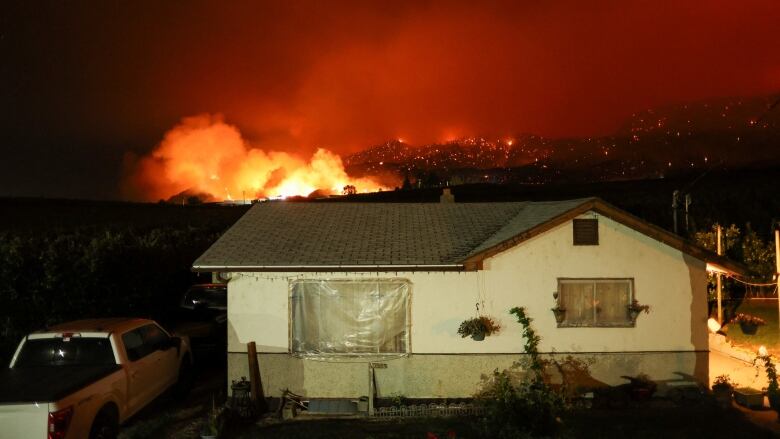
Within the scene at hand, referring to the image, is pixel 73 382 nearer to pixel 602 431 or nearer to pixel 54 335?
pixel 54 335

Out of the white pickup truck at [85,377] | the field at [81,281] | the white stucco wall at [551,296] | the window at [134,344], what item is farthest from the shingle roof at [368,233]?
the field at [81,281]

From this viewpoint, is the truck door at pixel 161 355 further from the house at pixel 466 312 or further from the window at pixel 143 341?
the house at pixel 466 312

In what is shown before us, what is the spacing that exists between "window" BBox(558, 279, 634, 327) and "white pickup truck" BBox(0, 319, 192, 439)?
7.96m

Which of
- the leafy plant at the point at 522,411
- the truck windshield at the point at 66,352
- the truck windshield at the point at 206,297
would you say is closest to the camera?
the leafy plant at the point at 522,411

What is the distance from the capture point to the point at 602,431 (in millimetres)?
10055

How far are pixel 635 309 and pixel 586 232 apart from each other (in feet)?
5.69

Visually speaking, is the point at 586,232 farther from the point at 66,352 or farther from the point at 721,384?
the point at 66,352

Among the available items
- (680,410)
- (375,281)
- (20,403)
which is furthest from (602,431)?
(20,403)

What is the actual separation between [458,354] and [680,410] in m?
4.23

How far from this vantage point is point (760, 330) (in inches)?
733

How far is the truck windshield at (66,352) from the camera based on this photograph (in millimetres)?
10031

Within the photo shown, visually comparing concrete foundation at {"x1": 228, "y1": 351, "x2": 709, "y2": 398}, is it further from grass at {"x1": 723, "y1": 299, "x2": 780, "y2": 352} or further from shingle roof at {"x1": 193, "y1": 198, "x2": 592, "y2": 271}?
grass at {"x1": 723, "y1": 299, "x2": 780, "y2": 352}

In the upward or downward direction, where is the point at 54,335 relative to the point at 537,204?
downward

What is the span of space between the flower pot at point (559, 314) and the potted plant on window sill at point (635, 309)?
1284mm
